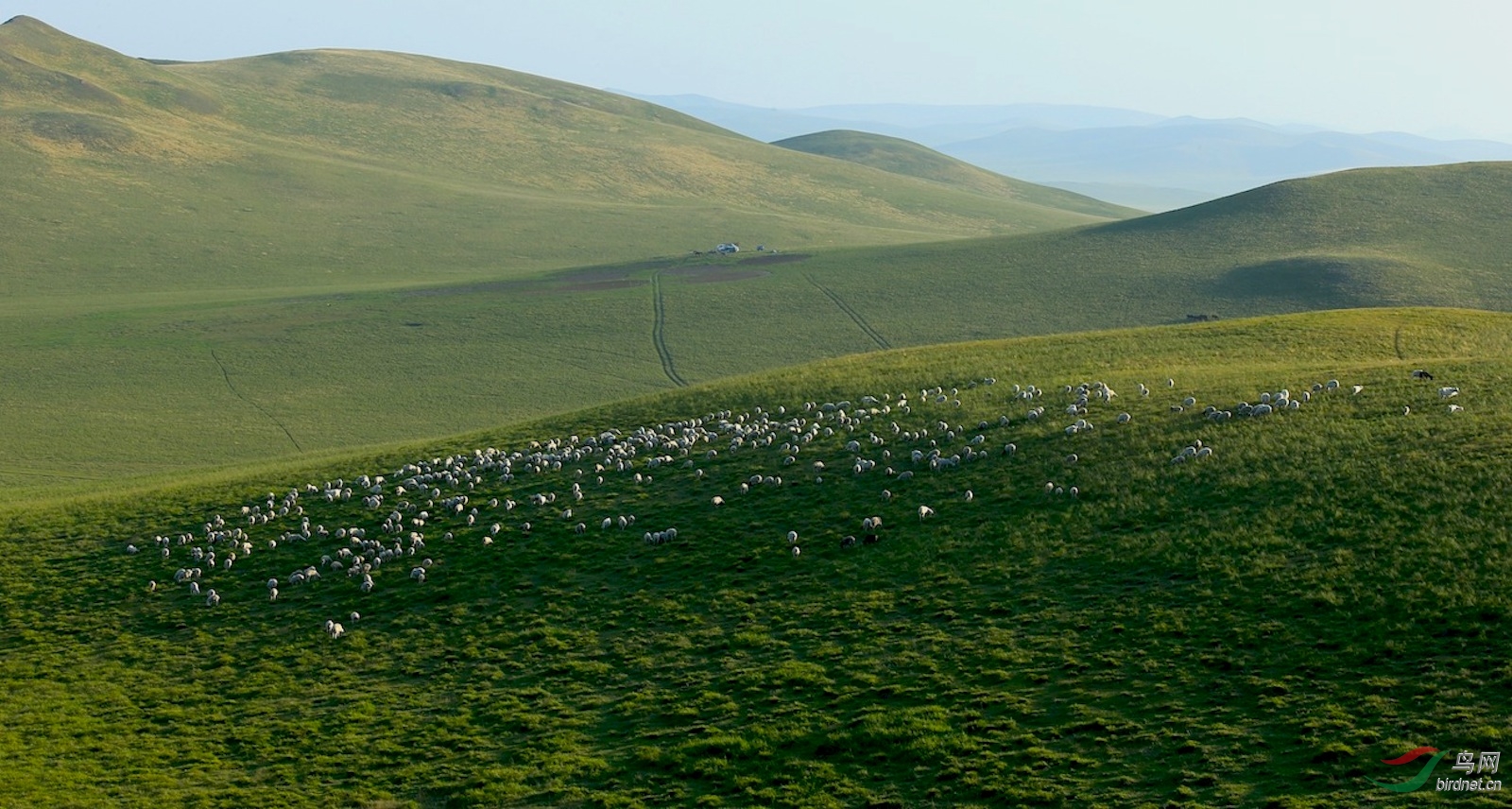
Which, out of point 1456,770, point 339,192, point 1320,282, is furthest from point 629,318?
point 1456,770

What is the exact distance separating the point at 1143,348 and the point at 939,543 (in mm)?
22732

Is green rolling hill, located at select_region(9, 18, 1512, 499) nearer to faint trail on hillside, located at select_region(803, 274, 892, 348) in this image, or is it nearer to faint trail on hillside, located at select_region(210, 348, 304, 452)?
faint trail on hillside, located at select_region(210, 348, 304, 452)

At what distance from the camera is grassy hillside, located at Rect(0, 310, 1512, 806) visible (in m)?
18.4

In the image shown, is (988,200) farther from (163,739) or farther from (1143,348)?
(163,739)

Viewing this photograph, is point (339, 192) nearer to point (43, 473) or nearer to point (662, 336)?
point (662, 336)

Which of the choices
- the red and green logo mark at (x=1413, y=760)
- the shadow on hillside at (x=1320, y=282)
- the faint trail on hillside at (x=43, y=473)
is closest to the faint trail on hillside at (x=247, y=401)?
the faint trail on hillside at (x=43, y=473)

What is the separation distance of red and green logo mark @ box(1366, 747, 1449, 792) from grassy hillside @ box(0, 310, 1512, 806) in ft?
0.54

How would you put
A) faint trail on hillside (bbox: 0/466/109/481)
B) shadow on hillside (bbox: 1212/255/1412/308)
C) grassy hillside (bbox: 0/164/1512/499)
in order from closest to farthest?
faint trail on hillside (bbox: 0/466/109/481) < grassy hillside (bbox: 0/164/1512/499) < shadow on hillside (bbox: 1212/255/1412/308)

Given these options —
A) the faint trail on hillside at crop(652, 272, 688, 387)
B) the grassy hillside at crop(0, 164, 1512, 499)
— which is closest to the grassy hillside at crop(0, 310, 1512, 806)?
the grassy hillside at crop(0, 164, 1512, 499)

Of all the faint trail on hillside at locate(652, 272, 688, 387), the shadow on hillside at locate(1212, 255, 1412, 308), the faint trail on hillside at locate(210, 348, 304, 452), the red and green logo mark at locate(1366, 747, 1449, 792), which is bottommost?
the faint trail on hillside at locate(210, 348, 304, 452)

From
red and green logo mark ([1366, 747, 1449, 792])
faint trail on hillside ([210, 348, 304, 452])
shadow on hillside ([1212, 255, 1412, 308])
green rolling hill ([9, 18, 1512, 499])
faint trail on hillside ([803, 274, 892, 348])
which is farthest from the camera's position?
faint trail on hillside ([803, 274, 892, 348])

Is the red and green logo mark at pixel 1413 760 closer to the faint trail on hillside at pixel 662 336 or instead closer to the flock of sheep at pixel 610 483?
the flock of sheep at pixel 610 483

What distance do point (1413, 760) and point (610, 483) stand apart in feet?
68.4

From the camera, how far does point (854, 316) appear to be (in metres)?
86.6
